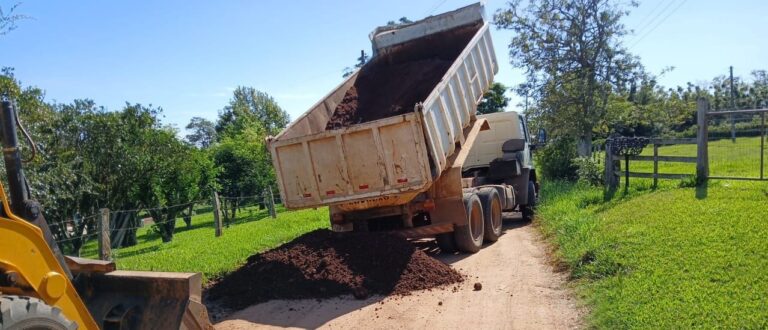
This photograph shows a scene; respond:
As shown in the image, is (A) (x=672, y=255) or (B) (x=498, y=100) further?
(B) (x=498, y=100)

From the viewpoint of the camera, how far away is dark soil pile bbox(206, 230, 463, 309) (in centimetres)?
701

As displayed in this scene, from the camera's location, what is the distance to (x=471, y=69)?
998 cm

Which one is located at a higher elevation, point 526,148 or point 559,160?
point 526,148

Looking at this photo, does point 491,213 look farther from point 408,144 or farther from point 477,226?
point 408,144

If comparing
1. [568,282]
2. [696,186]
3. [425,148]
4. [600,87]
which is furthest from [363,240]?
[600,87]

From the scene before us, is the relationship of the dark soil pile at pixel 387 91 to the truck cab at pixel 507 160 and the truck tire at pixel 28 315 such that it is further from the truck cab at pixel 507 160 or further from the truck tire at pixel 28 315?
the truck tire at pixel 28 315

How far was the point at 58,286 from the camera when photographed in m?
3.78

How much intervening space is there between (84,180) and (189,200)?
19.4ft

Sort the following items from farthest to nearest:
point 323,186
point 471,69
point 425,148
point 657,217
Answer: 1. point 471,69
2. point 657,217
3. point 323,186
4. point 425,148

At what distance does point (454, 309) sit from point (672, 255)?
2713 millimetres

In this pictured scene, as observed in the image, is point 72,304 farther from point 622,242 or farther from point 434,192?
point 622,242

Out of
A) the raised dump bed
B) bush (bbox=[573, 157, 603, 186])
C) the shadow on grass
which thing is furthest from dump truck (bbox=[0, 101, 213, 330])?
bush (bbox=[573, 157, 603, 186])

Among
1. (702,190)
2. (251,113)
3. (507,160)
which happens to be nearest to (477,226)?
(507,160)

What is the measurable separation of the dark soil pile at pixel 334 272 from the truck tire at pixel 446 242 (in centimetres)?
146
